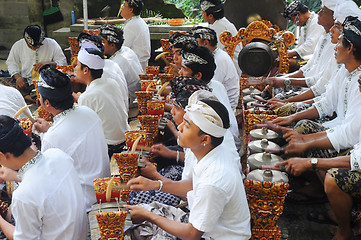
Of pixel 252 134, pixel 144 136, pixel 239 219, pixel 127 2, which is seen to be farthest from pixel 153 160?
pixel 127 2

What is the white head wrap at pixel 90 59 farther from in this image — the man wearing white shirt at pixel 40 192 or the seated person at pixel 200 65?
the man wearing white shirt at pixel 40 192

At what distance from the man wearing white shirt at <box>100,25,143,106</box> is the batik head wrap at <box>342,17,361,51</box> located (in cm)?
266

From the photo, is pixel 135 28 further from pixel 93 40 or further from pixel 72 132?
pixel 72 132

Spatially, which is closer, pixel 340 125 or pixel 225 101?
pixel 340 125

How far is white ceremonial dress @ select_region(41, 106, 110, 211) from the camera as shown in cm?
272

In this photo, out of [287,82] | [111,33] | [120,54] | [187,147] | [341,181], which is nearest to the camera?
[187,147]

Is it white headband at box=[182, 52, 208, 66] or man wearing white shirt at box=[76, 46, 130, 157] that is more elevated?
white headband at box=[182, 52, 208, 66]

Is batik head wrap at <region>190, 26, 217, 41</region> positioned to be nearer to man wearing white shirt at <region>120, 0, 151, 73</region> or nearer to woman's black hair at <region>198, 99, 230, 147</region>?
man wearing white shirt at <region>120, 0, 151, 73</region>

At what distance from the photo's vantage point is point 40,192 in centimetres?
200

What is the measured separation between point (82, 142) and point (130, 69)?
2.36 meters

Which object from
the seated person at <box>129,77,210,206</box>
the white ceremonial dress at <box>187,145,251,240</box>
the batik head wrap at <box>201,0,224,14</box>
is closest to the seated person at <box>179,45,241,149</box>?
the seated person at <box>129,77,210,206</box>

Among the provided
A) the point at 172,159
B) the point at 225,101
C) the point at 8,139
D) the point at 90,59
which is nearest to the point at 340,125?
the point at 225,101

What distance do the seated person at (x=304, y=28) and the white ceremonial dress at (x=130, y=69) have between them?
102 inches

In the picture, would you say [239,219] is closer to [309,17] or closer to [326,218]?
[326,218]
